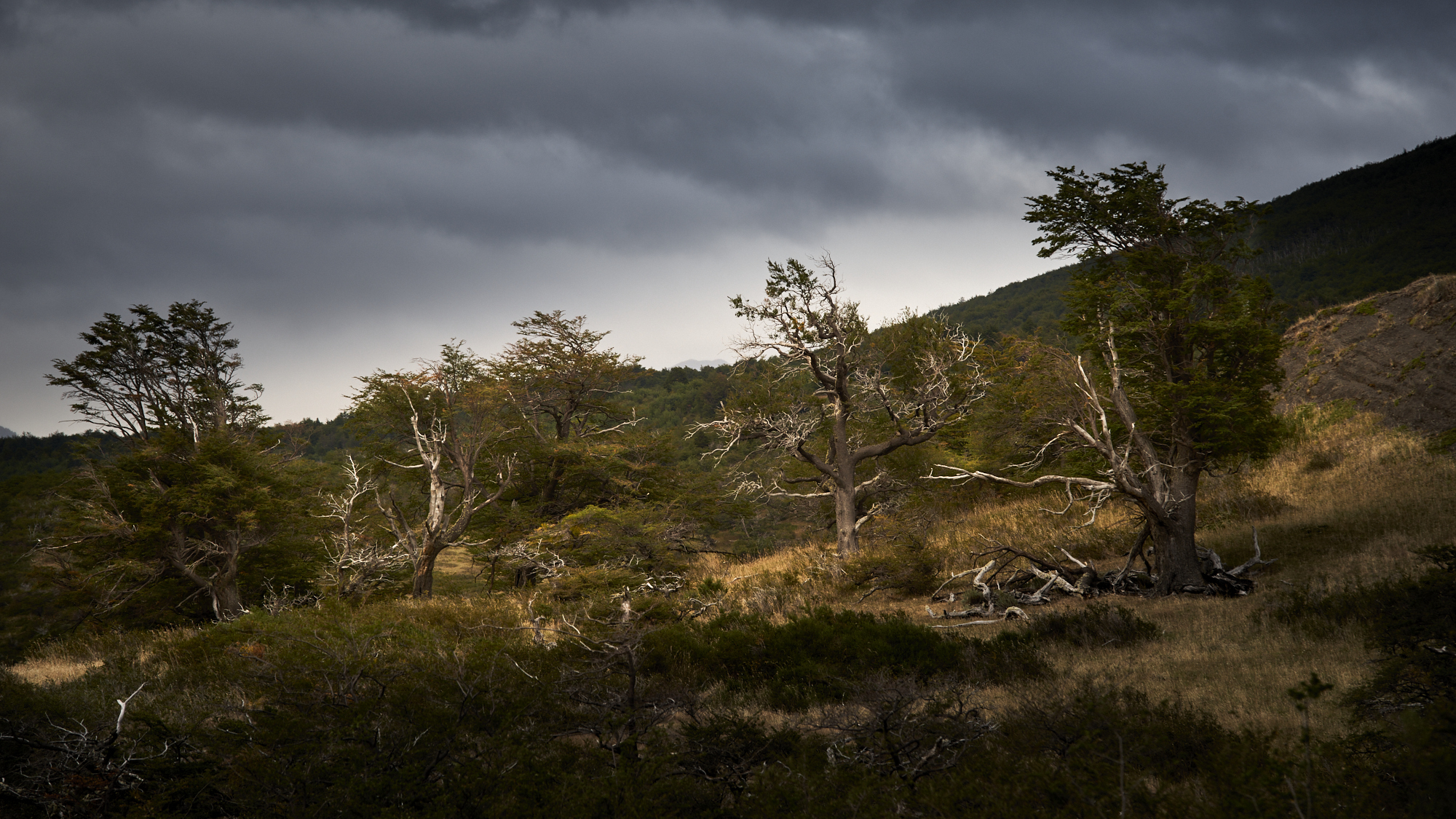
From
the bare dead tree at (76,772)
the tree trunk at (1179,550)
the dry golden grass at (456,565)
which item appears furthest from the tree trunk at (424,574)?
the dry golden grass at (456,565)

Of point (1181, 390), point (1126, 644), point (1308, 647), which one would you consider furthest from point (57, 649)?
point (1181, 390)

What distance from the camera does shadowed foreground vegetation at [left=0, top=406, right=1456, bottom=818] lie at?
153 inches

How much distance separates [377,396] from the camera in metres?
21.2

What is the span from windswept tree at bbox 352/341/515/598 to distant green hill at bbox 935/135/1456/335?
140 ft

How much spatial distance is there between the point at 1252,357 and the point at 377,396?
23.5 m

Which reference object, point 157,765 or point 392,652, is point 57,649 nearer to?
point 392,652

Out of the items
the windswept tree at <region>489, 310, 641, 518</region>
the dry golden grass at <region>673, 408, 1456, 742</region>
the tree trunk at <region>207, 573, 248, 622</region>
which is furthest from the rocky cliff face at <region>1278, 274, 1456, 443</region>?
the tree trunk at <region>207, 573, 248, 622</region>

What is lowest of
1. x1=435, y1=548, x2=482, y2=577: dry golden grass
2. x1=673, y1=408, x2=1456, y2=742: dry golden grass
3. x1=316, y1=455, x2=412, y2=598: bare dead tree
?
x1=435, y1=548, x2=482, y2=577: dry golden grass

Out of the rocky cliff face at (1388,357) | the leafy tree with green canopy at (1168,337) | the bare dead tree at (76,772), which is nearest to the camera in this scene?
the bare dead tree at (76,772)

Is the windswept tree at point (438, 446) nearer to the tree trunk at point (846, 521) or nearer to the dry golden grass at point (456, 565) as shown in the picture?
the tree trunk at point (846, 521)

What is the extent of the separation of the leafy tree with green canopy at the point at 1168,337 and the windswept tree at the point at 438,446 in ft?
41.1

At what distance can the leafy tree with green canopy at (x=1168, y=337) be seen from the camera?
10.6 meters

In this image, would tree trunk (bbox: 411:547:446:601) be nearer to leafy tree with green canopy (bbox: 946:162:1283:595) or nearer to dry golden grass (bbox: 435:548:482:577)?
leafy tree with green canopy (bbox: 946:162:1283:595)

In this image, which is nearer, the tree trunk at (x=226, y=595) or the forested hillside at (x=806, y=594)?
the forested hillside at (x=806, y=594)
